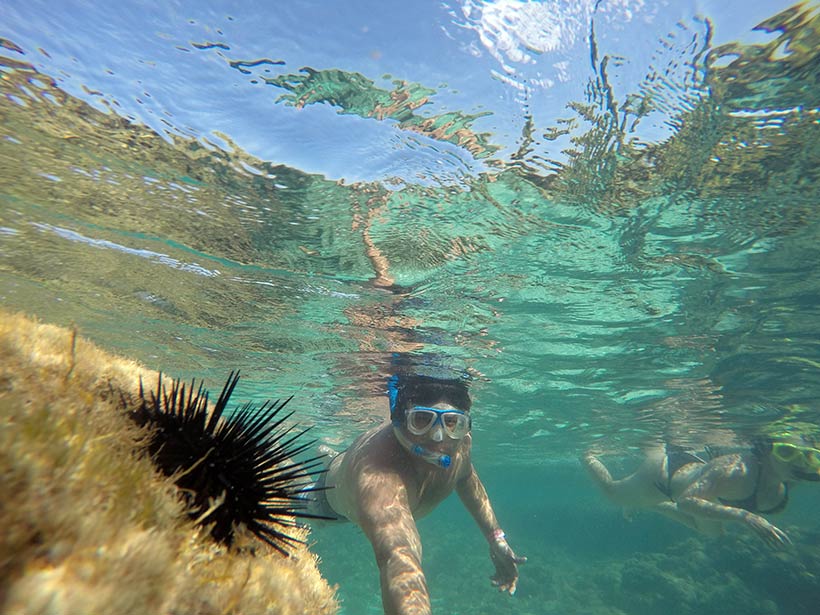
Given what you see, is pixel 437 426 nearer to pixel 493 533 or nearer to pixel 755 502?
pixel 493 533

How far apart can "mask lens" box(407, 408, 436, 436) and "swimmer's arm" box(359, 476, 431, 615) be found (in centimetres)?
103

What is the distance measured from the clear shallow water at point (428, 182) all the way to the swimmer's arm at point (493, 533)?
4.56 m

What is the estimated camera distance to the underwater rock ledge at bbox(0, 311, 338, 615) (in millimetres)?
1073

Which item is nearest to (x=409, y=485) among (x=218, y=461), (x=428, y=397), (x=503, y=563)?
(x=428, y=397)

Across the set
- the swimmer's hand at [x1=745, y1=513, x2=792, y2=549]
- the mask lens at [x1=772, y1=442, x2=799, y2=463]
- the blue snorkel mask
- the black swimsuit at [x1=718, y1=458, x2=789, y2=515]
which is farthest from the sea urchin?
the black swimsuit at [x1=718, y1=458, x2=789, y2=515]

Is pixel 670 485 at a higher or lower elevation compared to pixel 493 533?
lower

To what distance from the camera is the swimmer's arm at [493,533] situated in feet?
21.7

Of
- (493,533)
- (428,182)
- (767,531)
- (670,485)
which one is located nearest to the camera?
(493,533)

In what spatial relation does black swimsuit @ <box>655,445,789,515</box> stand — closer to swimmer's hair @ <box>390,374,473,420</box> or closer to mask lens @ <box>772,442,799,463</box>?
mask lens @ <box>772,442,799,463</box>

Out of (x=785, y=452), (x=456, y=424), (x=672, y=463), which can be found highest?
(x=456, y=424)

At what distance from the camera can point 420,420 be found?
21.4 ft

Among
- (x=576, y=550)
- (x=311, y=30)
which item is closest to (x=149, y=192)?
(x=311, y=30)

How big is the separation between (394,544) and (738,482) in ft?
48.6

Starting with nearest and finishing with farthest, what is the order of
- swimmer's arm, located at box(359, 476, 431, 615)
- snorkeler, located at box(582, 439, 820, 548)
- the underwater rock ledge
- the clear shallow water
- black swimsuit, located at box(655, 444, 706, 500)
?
the underwater rock ledge, swimmer's arm, located at box(359, 476, 431, 615), the clear shallow water, snorkeler, located at box(582, 439, 820, 548), black swimsuit, located at box(655, 444, 706, 500)
